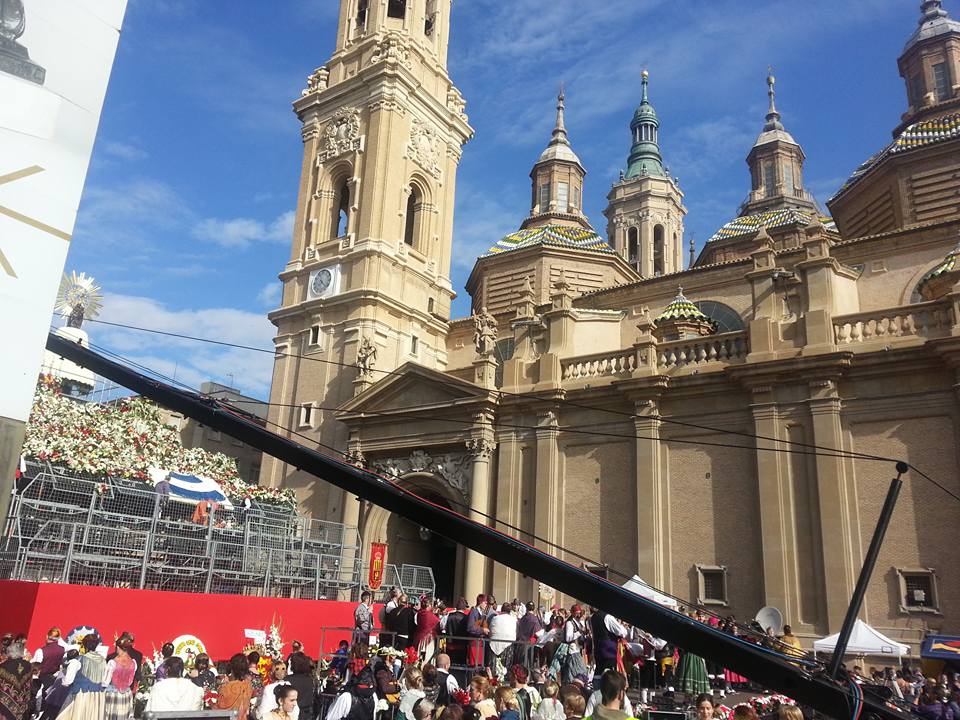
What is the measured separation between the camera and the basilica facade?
→ 20.3m

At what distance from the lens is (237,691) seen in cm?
909

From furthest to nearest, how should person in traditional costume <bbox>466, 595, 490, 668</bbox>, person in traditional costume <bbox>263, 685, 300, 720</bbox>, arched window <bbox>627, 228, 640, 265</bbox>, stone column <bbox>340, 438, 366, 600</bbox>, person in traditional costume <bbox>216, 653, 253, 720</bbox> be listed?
1. arched window <bbox>627, 228, 640, 265</bbox>
2. stone column <bbox>340, 438, 366, 600</bbox>
3. person in traditional costume <bbox>466, 595, 490, 668</bbox>
4. person in traditional costume <bbox>216, 653, 253, 720</bbox>
5. person in traditional costume <bbox>263, 685, 300, 720</bbox>

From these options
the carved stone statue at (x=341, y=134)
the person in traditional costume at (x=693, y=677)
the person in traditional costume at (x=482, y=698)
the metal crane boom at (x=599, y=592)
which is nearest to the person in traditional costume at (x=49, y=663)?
the person in traditional costume at (x=482, y=698)

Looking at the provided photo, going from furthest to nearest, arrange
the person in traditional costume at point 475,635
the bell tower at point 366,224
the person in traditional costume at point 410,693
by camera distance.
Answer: the bell tower at point 366,224, the person in traditional costume at point 475,635, the person in traditional costume at point 410,693

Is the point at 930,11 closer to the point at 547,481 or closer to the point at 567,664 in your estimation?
the point at 547,481

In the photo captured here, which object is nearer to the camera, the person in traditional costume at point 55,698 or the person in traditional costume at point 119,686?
the person in traditional costume at point 119,686

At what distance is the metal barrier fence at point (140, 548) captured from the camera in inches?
666

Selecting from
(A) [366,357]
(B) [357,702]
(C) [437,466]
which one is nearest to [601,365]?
(C) [437,466]

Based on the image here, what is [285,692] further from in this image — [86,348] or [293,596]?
[293,596]

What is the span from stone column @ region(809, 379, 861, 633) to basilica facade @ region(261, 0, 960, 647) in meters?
0.06

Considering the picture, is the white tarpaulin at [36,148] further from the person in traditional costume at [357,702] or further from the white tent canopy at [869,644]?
the white tent canopy at [869,644]

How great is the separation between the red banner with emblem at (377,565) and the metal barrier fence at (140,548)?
0.55m

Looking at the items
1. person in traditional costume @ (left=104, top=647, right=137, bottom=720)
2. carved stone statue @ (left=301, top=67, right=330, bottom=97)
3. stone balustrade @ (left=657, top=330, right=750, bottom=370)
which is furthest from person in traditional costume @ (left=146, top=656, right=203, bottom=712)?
carved stone statue @ (left=301, top=67, right=330, bottom=97)

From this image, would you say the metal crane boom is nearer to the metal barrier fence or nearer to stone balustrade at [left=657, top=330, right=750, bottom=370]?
the metal barrier fence
